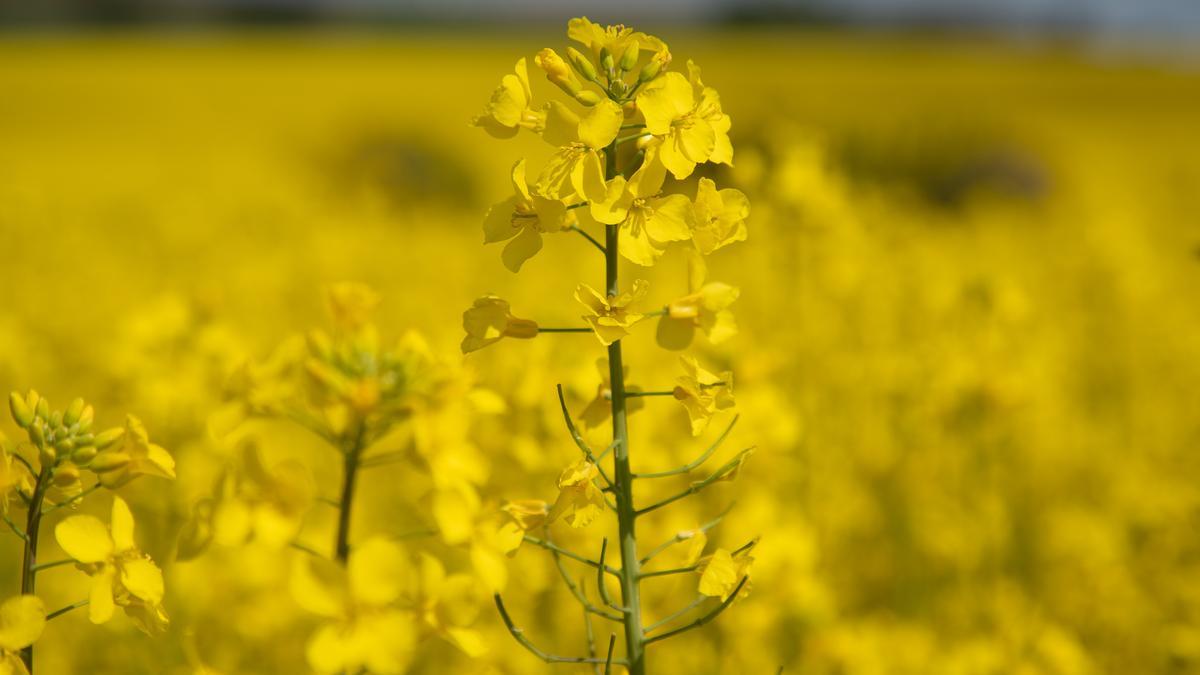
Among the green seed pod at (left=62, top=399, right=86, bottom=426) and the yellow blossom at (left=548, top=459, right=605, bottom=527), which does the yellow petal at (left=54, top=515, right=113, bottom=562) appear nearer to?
the green seed pod at (left=62, top=399, right=86, bottom=426)

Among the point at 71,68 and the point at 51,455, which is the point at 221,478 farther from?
the point at 71,68

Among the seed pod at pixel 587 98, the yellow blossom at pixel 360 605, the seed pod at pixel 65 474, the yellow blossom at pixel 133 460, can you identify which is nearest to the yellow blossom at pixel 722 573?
the yellow blossom at pixel 360 605

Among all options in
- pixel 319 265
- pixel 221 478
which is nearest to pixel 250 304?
pixel 319 265

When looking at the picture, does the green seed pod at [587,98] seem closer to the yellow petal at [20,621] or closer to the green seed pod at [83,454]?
the green seed pod at [83,454]

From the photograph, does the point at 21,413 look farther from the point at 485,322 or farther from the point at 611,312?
the point at 611,312

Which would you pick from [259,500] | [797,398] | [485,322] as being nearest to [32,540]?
[259,500]

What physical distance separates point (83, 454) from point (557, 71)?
2.82 ft

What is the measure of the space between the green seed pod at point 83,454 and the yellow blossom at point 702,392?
0.84 metres

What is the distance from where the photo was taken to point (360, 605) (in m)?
1.33

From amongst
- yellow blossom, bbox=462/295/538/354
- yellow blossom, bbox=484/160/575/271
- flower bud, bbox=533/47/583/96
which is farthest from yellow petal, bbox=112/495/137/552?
flower bud, bbox=533/47/583/96

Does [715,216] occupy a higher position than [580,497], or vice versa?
[715,216]

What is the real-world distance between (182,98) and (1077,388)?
2287 centimetres

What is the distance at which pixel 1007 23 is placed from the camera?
39.6 metres

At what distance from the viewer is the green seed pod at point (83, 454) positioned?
138 cm
